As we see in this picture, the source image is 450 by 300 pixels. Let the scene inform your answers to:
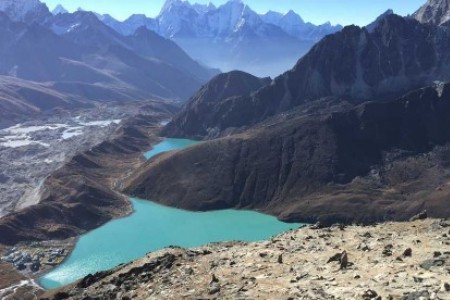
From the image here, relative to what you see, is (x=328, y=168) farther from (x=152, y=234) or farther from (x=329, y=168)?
(x=152, y=234)

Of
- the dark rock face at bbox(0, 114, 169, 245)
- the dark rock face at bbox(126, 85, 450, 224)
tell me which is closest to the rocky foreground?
the dark rock face at bbox(0, 114, 169, 245)

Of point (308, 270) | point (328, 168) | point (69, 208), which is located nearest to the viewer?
point (308, 270)

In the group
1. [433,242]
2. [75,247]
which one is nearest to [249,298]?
[433,242]

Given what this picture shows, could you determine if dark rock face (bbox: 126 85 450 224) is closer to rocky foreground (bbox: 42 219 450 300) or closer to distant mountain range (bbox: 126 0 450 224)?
distant mountain range (bbox: 126 0 450 224)

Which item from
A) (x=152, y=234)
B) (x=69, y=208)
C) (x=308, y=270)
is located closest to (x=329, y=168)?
(x=152, y=234)

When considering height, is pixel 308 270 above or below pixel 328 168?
below

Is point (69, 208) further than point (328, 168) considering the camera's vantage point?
No
